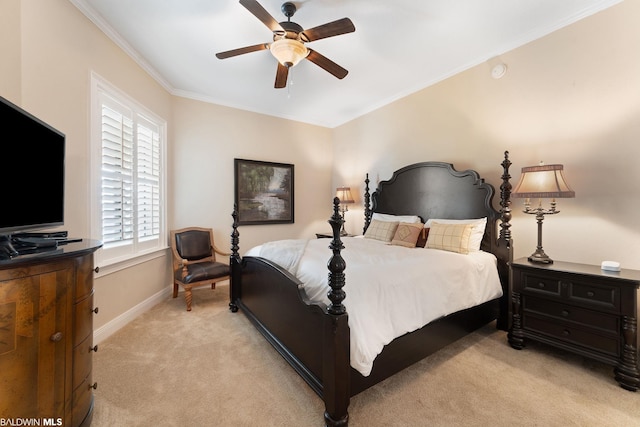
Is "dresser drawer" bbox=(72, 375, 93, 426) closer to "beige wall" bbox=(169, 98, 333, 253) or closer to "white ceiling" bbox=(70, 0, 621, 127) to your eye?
"beige wall" bbox=(169, 98, 333, 253)

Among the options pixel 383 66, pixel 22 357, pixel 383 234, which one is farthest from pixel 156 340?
pixel 383 66

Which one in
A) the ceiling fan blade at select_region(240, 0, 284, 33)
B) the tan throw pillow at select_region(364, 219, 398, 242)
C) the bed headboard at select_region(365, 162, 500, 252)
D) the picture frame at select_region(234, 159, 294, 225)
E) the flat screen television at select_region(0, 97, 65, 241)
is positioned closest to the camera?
the flat screen television at select_region(0, 97, 65, 241)

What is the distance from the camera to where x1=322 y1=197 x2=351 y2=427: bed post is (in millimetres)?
1454

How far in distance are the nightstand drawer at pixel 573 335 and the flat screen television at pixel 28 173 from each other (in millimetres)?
3620

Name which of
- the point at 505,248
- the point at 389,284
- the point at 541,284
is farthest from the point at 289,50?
the point at 541,284

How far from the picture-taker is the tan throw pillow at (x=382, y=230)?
134 inches

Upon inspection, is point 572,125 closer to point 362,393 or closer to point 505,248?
point 505,248

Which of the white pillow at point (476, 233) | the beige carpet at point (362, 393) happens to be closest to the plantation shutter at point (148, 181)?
the beige carpet at point (362, 393)

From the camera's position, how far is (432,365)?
6.95 ft

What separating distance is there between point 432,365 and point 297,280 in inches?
52.5

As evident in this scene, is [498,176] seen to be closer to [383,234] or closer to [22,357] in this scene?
[383,234]

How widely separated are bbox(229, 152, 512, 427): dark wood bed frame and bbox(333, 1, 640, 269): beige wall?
25 cm

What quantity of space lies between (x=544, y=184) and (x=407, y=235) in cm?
135

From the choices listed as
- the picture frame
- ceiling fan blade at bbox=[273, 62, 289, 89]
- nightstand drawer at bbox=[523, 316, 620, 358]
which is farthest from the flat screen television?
nightstand drawer at bbox=[523, 316, 620, 358]
